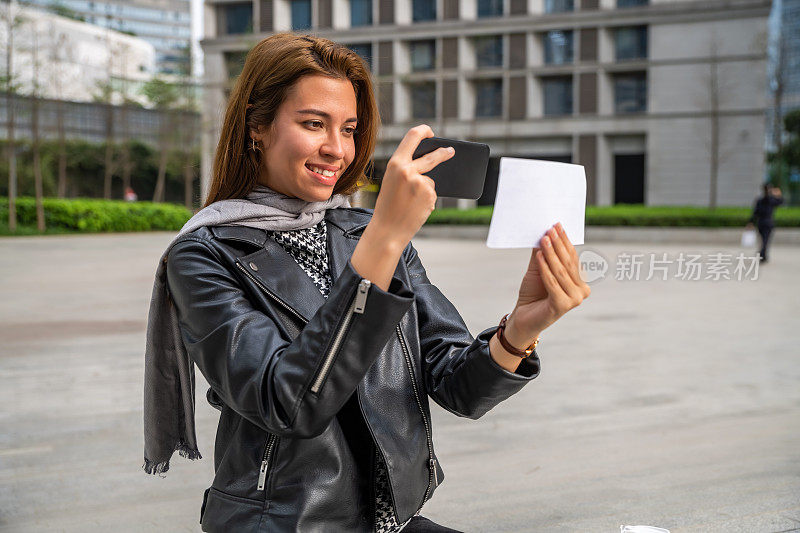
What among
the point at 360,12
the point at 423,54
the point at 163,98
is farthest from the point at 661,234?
the point at 360,12

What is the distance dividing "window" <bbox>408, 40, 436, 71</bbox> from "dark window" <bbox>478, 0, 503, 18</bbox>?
2635 mm

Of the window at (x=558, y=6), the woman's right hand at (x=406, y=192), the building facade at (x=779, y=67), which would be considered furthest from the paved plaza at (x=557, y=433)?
the window at (x=558, y=6)

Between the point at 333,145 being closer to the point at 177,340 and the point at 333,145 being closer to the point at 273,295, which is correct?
the point at 273,295

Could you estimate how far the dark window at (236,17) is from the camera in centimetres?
4056

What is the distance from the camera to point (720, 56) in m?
34.0

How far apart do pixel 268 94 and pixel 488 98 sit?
3808cm

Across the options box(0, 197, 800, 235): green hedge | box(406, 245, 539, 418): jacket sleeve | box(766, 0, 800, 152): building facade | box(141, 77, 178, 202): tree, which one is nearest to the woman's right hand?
box(406, 245, 539, 418): jacket sleeve

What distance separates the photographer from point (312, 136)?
149 centimetres

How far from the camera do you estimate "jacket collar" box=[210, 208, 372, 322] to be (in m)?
1.42

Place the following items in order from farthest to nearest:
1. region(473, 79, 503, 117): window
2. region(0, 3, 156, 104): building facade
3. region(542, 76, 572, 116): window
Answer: region(473, 79, 503, 117): window
region(542, 76, 572, 116): window
region(0, 3, 156, 104): building facade

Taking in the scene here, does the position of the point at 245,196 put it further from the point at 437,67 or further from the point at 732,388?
the point at 437,67

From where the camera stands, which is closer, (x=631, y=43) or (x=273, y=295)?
(x=273, y=295)

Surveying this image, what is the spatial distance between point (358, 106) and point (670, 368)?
5.09 m

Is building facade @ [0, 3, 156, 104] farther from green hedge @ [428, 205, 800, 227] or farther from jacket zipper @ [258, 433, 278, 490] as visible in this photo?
jacket zipper @ [258, 433, 278, 490]
